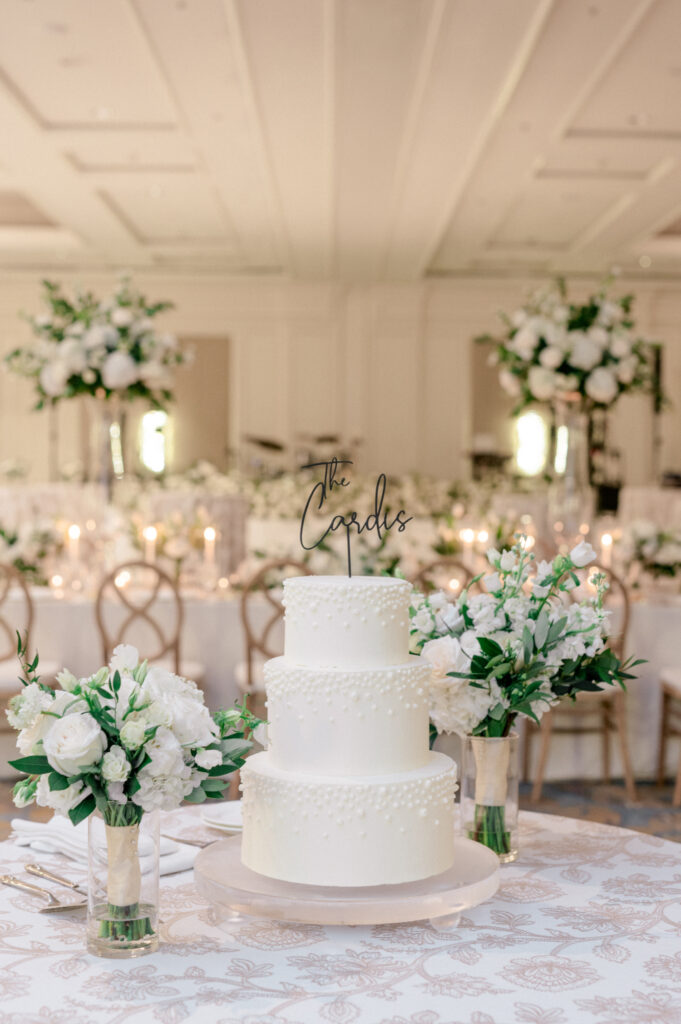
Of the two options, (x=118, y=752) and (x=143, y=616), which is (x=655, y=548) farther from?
(x=118, y=752)

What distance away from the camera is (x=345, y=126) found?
8625 millimetres

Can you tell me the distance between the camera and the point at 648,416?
1628 centimetres

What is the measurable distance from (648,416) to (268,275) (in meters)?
5.90

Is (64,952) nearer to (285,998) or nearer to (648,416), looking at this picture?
(285,998)

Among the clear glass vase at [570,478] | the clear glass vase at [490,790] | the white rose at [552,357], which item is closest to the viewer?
the clear glass vase at [490,790]

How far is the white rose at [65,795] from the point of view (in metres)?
1.50

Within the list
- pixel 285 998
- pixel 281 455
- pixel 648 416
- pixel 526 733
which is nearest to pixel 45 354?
pixel 526 733

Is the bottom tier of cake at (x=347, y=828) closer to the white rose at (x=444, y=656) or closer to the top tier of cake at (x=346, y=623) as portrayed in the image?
the top tier of cake at (x=346, y=623)

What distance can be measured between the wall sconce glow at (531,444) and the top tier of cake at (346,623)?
41.4ft

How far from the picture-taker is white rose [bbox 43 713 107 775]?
4.81 ft

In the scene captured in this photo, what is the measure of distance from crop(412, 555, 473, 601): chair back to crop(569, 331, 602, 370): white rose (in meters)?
1.22

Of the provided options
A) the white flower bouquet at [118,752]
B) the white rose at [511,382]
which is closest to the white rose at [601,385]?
the white rose at [511,382]

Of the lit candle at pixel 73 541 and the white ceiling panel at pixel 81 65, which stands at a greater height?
the white ceiling panel at pixel 81 65

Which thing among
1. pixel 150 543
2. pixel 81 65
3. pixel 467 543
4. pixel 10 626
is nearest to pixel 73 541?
pixel 150 543
